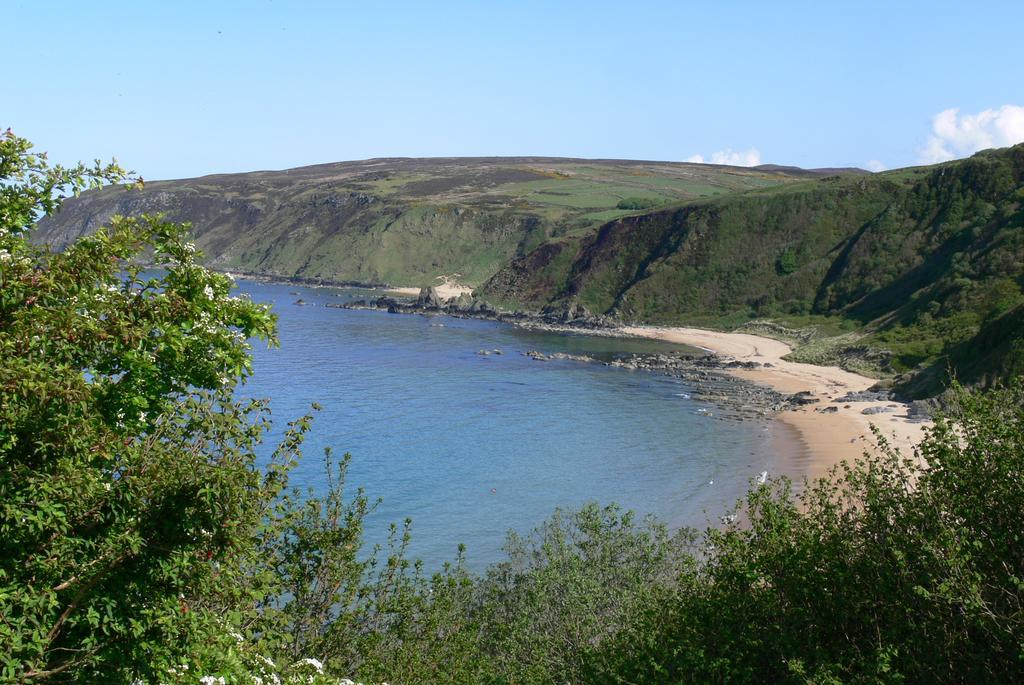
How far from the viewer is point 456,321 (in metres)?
135

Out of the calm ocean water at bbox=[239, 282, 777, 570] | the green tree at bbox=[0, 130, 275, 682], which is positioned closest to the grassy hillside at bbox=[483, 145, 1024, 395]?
the calm ocean water at bbox=[239, 282, 777, 570]

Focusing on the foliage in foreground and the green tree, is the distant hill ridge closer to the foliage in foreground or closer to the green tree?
the foliage in foreground

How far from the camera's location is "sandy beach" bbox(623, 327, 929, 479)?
5409 centimetres

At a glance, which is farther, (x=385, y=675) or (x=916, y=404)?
(x=916, y=404)

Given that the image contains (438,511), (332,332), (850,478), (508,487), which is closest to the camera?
(850,478)

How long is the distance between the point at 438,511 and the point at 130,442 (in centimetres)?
3563

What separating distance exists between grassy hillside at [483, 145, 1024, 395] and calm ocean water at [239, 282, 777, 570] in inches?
757

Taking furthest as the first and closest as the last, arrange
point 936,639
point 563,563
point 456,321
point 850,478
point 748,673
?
point 456,321, point 563,563, point 850,478, point 748,673, point 936,639

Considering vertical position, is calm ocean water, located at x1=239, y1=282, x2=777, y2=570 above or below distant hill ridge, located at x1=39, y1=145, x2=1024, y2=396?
below

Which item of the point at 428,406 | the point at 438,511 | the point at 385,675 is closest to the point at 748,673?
the point at 385,675

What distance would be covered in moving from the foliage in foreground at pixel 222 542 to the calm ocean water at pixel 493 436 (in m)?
22.7

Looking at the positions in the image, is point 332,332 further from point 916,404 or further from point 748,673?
point 748,673

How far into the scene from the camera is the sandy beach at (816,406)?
54.1 metres

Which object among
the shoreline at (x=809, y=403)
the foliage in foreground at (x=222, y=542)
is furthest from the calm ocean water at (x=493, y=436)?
the foliage in foreground at (x=222, y=542)
